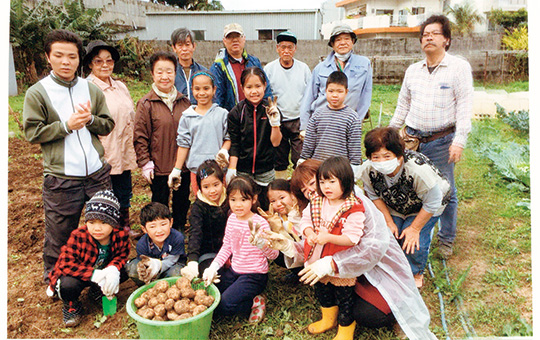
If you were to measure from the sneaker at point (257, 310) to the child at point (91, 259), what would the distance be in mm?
934

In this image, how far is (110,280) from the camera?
2.69m

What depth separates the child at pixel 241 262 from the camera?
267 centimetres

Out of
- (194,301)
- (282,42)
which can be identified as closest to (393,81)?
(282,42)

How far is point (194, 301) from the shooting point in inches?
102

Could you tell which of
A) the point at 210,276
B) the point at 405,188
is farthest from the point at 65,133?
the point at 405,188

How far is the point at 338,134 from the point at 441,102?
2.80 ft

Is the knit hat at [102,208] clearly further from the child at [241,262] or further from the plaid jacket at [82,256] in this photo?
the child at [241,262]

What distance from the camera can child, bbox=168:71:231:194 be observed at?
3373 mm

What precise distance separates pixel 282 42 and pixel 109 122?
6.20 ft

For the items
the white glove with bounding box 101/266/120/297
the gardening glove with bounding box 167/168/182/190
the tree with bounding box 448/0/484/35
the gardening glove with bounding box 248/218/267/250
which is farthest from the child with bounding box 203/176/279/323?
the tree with bounding box 448/0/484/35

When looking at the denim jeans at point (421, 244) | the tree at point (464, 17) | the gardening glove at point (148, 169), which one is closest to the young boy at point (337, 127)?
the denim jeans at point (421, 244)

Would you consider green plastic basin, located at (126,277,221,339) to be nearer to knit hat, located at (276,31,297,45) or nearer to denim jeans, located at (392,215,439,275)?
denim jeans, located at (392,215,439,275)

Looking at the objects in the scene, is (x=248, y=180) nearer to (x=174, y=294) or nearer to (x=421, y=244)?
(x=174, y=294)

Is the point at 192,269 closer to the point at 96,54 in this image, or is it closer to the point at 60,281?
the point at 60,281
